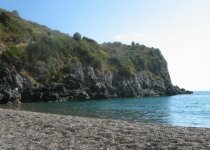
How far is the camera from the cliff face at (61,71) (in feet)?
338

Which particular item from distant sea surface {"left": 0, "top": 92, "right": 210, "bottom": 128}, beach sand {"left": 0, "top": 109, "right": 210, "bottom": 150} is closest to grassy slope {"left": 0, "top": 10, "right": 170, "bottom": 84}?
distant sea surface {"left": 0, "top": 92, "right": 210, "bottom": 128}

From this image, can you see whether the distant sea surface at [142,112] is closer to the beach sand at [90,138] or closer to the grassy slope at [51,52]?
the beach sand at [90,138]

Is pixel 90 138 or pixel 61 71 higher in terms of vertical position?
pixel 61 71

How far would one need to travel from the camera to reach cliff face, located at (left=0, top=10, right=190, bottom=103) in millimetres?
102875

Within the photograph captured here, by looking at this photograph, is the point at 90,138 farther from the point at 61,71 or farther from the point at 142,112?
the point at 61,71

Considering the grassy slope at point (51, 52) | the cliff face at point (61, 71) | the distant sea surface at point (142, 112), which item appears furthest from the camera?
the grassy slope at point (51, 52)

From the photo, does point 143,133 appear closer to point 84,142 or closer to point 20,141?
point 84,142

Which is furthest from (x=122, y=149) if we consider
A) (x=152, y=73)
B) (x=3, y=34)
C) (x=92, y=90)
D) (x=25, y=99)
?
(x=152, y=73)

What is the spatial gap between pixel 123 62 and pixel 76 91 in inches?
1761

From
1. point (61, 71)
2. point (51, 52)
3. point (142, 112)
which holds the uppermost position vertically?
point (51, 52)

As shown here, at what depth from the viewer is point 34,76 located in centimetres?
10969

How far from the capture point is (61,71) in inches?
4749

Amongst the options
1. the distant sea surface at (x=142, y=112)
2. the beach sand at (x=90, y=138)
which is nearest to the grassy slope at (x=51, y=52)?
the distant sea surface at (x=142, y=112)

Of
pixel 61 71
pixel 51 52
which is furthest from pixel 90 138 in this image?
pixel 51 52
